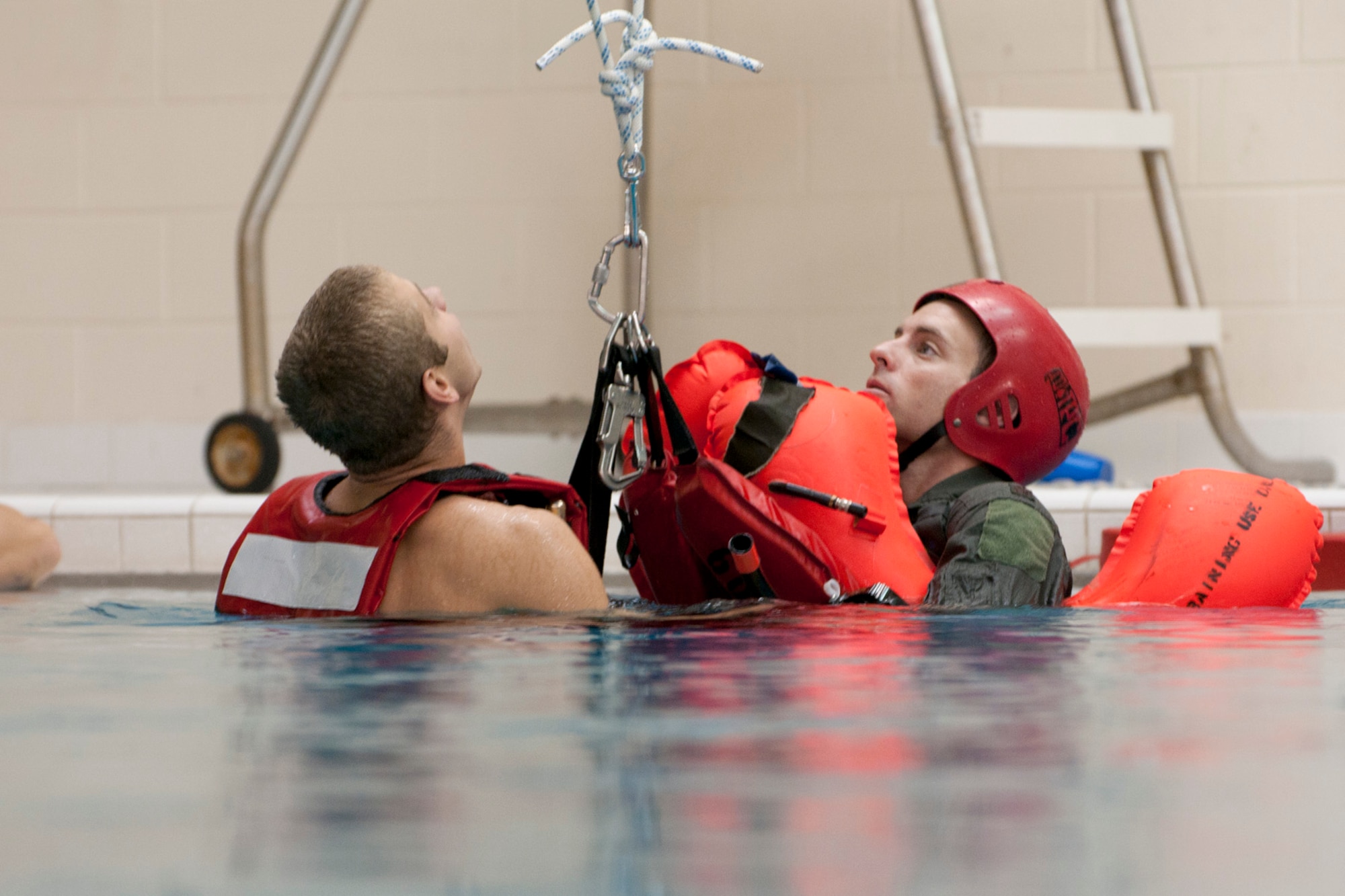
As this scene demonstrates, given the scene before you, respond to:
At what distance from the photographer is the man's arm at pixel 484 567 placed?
188cm

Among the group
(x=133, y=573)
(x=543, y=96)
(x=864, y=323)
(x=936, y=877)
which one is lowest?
(x=133, y=573)

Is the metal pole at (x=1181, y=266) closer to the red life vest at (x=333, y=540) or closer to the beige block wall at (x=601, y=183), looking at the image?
the beige block wall at (x=601, y=183)

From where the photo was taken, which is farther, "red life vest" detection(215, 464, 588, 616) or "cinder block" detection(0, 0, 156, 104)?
"cinder block" detection(0, 0, 156, 104)

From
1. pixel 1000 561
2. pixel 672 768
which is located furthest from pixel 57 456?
pixel 672 768

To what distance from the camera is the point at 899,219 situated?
5.07 metres

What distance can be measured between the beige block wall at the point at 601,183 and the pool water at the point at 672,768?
143 inches

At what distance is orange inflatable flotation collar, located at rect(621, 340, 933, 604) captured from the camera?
216cm

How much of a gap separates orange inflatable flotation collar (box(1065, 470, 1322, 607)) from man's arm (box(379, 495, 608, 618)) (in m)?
0.95

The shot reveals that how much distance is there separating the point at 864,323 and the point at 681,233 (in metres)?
0.75

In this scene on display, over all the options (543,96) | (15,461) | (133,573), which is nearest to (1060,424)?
(133,573)

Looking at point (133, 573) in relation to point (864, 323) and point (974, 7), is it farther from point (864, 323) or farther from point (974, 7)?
point (974, 7)

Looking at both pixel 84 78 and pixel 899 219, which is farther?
pixel 84 78

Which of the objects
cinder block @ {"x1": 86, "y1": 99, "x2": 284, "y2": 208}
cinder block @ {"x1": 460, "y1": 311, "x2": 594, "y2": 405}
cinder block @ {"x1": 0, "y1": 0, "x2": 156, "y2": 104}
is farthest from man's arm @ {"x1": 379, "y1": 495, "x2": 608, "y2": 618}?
cinder block @ {"x1": 0, "y1": 0, "x2": 156, "y2": 104}

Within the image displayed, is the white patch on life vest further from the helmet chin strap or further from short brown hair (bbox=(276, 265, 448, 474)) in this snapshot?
the helmet chin strap
